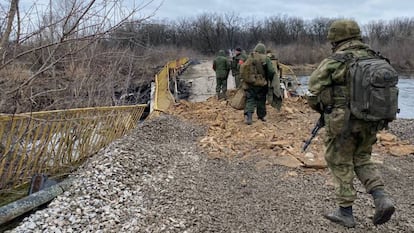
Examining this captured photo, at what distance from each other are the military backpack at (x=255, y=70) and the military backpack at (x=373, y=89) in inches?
203

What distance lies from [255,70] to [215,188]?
420 cm

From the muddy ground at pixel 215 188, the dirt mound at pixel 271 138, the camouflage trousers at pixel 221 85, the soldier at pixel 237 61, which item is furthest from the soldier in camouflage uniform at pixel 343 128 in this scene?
the camouflage trousers at pixel 221 85

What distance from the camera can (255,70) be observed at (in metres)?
8.65

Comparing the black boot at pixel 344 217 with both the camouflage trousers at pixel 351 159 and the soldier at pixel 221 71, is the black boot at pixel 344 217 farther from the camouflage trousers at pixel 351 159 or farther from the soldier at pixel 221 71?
the soldier at pixel 221 71

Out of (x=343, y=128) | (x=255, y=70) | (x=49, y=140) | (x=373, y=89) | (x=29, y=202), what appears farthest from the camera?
(x=255, y=70)

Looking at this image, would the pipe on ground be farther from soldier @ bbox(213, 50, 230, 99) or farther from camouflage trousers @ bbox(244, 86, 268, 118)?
soldier @ bbox(213, 50, 230, 99)

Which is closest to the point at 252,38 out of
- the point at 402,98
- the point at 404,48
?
the point at 404,48

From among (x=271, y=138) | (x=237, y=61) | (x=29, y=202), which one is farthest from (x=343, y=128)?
(x=237, y=61)

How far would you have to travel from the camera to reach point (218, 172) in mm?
5695

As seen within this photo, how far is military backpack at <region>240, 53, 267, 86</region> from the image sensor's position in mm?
8641

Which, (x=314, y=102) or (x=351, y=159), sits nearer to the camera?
(x=351, y=159)

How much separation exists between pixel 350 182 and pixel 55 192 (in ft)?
10.6

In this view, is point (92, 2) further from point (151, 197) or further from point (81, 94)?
point (81, 94)

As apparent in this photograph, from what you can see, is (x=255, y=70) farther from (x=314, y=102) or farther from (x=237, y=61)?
(x=314, y=102)
